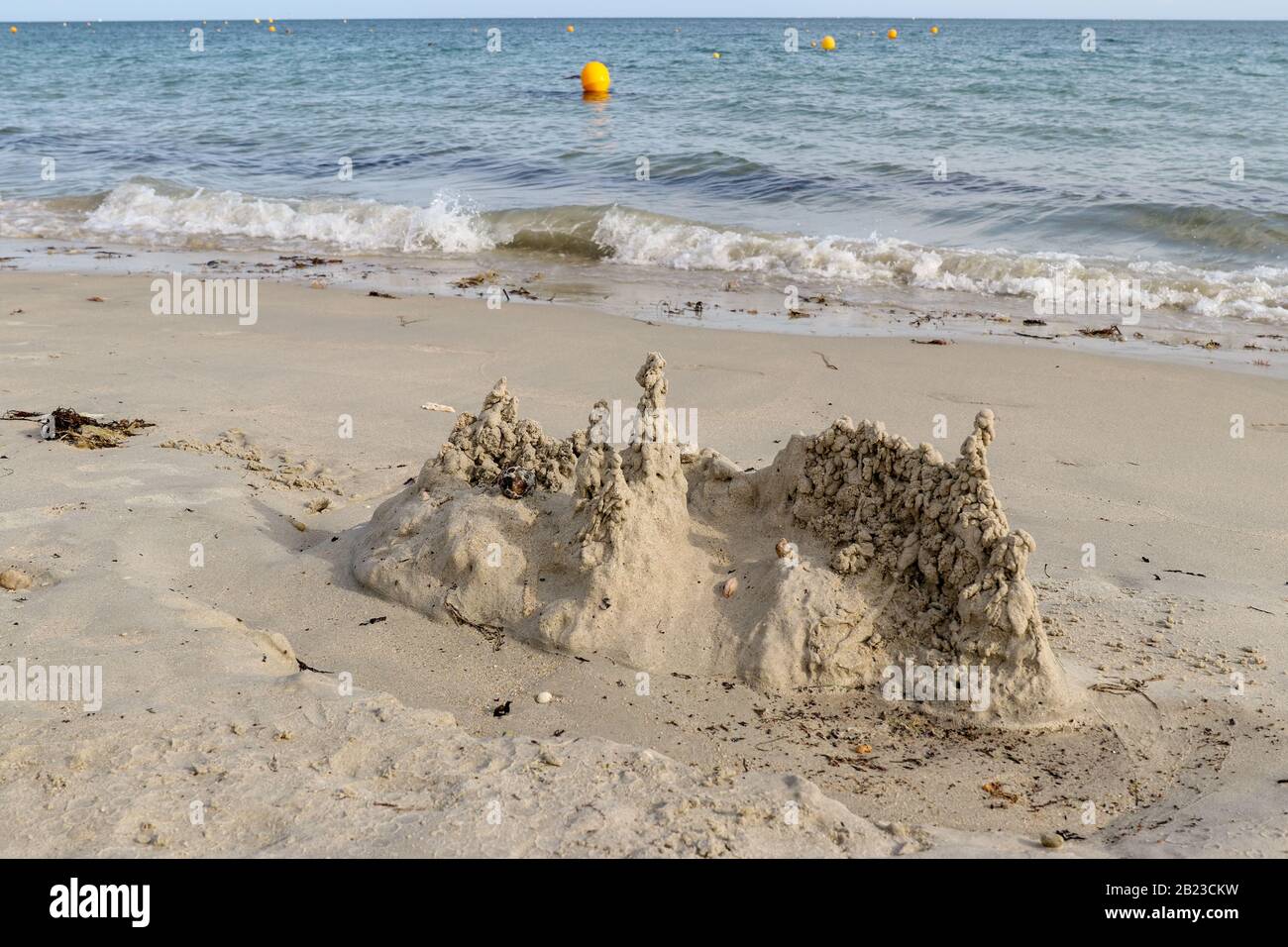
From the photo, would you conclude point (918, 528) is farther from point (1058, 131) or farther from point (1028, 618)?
point (1058, 131)

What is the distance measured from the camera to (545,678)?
348cm

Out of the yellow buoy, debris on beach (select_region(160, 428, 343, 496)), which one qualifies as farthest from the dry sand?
the yellow buoy

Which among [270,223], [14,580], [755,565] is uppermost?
[270,223]

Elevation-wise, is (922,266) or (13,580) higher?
(922,266)

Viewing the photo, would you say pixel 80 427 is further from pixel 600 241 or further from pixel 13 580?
pixel 600 241

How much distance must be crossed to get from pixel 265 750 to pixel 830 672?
1701 mm

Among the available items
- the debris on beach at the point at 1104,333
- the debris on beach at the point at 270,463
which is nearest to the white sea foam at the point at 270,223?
→ the debris on beach at the point at 1104,333

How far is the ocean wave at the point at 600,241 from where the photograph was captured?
10453 mm

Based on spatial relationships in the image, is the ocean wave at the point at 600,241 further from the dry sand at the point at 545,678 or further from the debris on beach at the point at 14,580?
the debris on beach at the point at 14,580

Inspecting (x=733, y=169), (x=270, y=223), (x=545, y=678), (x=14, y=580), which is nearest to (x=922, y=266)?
(x=733, y=169)

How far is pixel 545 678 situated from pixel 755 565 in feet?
2.67

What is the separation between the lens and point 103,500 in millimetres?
4645

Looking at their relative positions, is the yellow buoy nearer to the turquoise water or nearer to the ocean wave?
the turquoise water

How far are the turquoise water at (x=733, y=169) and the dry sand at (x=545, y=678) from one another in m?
5.52
